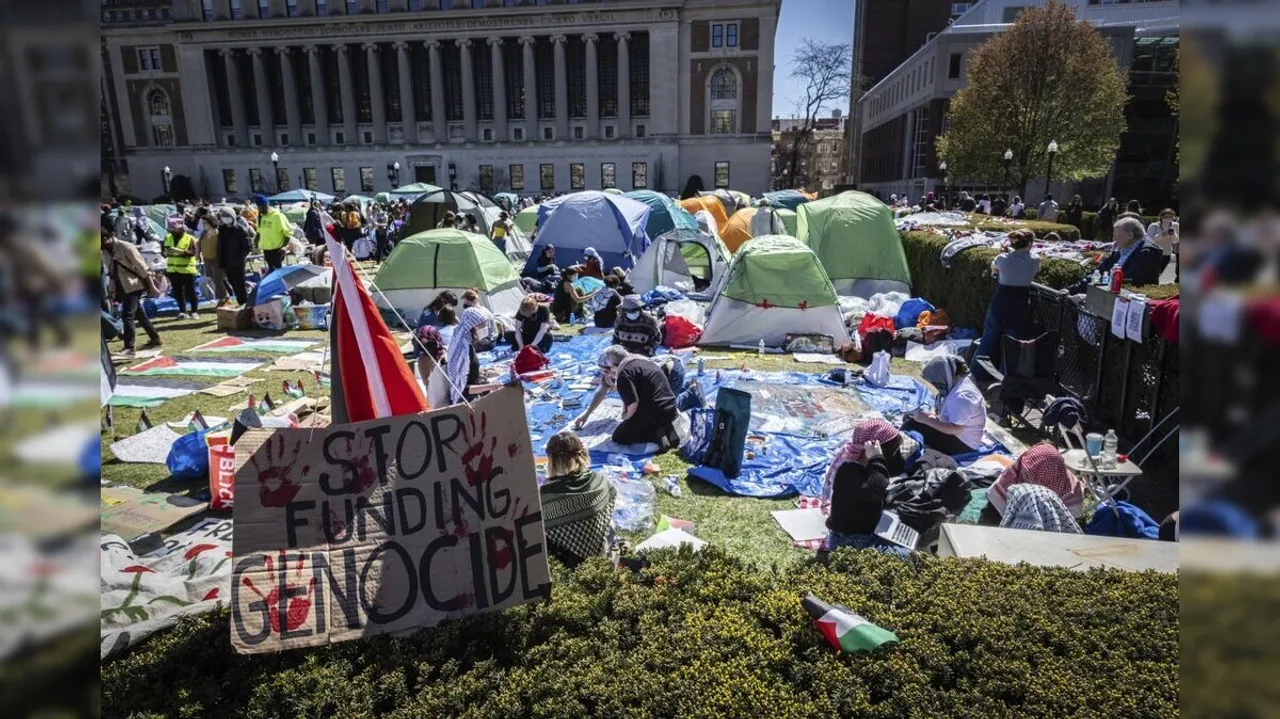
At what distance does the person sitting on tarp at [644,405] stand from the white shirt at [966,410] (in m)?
2.52

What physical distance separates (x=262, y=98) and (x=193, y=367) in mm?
56910

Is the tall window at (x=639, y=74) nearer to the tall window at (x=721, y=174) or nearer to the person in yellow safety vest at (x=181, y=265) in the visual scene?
the tall window at (x=721, y=174)

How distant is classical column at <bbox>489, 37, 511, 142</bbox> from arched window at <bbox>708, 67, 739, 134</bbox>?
16003 mm

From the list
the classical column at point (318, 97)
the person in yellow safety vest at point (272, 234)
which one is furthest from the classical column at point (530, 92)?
the person in yellow safety vest at point (272, 234)

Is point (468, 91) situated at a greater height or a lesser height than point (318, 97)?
greater

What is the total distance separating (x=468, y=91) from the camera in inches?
2189

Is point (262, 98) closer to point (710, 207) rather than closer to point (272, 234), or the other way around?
point (710, 207)

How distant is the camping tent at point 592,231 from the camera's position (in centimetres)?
1672

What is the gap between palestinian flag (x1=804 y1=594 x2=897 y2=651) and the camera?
3029 mm

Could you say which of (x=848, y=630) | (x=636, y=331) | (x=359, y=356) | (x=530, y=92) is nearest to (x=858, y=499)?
(x=848, y=630)

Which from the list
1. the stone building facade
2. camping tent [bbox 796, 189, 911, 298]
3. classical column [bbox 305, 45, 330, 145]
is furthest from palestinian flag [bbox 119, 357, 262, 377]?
classical column [bbox 305, 45, 330, 145]

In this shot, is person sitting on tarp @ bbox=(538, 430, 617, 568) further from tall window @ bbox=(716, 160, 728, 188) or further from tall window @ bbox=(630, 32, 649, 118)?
tall window @ bbox=(630, 32, 649, 118)

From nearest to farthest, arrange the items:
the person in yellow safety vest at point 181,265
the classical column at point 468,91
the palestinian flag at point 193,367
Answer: the palestinian flag at point 193,367 < the person in yellow safety vest at point 181,265 < the classical column at point 468,91

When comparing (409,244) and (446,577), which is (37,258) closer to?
(446,577)
